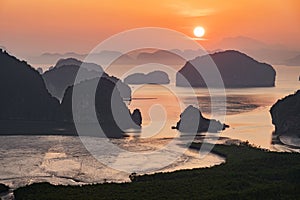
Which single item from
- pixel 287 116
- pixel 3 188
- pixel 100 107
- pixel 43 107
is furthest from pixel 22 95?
pixel 3 188

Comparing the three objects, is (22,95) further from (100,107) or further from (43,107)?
(100,107)

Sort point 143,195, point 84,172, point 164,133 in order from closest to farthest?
point 143,195, point 84,172, point 164,133

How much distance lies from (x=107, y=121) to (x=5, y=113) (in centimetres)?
2983

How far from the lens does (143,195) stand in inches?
1748

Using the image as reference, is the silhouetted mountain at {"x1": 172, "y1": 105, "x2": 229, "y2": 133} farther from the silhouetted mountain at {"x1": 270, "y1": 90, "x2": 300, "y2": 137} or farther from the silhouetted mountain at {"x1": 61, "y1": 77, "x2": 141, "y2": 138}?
the silhouetted mountain at {"x1": 270, "y1": 90, "x2": 300, "y2": 137}

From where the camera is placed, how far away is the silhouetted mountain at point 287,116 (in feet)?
315

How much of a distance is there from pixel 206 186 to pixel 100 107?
2805 inches

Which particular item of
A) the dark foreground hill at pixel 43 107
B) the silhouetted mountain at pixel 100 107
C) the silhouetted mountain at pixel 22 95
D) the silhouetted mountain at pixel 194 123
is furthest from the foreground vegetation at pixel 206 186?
the silhouetted mountain at pixel 22 95

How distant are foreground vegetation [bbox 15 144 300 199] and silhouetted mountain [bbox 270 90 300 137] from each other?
38691mm

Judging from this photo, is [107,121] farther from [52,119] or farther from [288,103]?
[288,103]

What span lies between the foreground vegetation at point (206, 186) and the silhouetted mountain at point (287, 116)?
38.7 m

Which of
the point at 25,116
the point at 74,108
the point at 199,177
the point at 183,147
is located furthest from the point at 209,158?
the point at 25,116

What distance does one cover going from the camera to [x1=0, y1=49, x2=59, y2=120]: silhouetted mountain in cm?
11981

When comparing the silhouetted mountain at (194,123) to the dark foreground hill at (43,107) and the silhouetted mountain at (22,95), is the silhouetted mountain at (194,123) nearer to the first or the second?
the dark foreground hill at (43,107)
